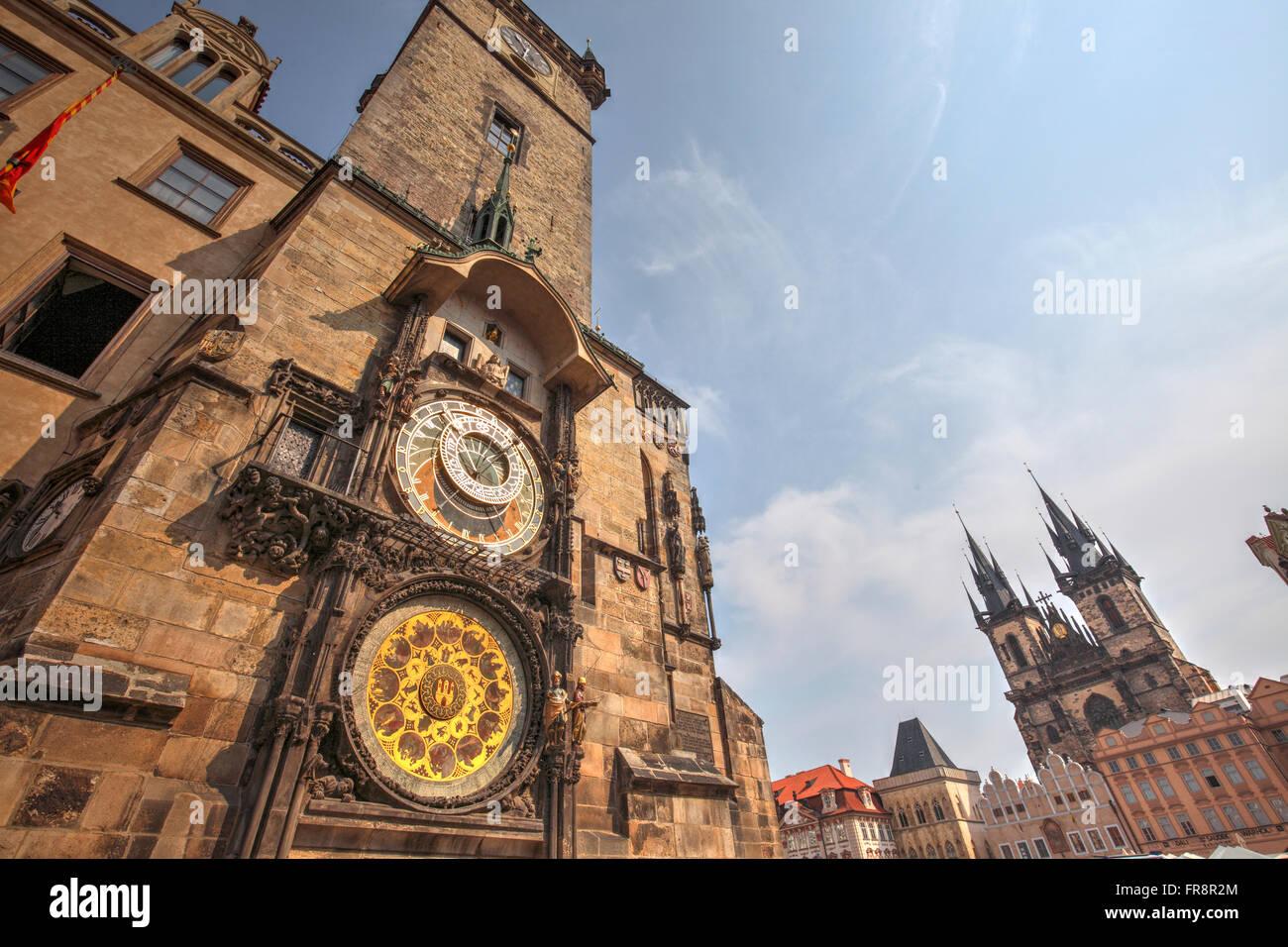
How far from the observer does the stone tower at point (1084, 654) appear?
59.8 metres

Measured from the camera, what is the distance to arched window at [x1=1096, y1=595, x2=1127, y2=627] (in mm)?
66750

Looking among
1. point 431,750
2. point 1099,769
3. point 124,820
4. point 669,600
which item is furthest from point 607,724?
point 1099,769

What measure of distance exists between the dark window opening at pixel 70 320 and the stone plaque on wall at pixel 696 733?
11512 millimetres

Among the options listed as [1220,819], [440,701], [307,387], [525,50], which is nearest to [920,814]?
[1220,819]

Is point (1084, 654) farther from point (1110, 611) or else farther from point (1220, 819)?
point (1220, 819)

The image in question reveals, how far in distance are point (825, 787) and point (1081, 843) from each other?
22.1 meters

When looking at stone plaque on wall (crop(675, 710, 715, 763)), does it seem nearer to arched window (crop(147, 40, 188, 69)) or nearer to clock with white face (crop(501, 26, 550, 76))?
arched window (crop(147, 40, 188, 69))

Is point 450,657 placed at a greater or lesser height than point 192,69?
lesser

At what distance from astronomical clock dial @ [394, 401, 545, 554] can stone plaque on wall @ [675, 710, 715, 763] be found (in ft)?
15.3

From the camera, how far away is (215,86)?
16.6 meters

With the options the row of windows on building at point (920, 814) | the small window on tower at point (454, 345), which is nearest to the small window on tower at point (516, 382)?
the small window on tower at point (454, 345)

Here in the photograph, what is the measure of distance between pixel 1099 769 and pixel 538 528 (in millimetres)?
67930

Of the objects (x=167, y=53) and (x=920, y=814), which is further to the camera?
(x=920, y=814)

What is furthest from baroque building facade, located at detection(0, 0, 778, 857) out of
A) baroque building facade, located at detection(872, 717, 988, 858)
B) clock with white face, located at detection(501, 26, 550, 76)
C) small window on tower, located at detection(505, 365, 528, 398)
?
baroque building facade, located at detection(872, 717, 988, 858)
